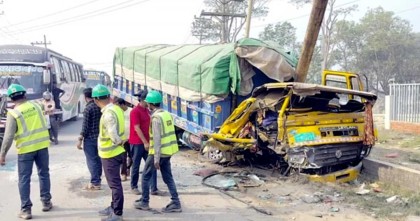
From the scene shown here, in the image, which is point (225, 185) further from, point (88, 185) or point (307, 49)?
point (307, 49)

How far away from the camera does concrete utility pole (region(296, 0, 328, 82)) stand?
948 cm

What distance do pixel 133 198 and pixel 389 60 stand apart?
1434 inches

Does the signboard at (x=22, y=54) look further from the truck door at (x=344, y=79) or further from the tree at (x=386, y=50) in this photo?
the tree at (x=386, y=50)

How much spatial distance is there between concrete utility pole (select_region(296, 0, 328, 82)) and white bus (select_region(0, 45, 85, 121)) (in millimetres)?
8453

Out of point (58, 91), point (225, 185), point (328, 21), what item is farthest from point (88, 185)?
point (328, 21)

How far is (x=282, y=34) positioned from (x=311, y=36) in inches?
1511

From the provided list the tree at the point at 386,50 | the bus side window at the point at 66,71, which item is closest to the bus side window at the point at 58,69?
the bus side window at the point at 66,71

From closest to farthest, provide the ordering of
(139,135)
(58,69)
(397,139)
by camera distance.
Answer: (139,135) → (397,139) → (58,69)

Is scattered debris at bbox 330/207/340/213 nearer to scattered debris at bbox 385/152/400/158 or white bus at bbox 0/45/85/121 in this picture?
scattered debris at bbox 385/152/400/158

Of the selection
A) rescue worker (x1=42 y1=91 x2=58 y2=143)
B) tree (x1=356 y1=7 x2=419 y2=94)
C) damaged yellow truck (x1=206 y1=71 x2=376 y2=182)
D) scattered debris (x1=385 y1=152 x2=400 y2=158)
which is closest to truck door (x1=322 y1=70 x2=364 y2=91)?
damaged yellow truck (x1=206 y1=71 x2=376 y2=182)

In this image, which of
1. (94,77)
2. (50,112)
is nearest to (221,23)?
(94,77)

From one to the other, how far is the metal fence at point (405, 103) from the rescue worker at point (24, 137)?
42.9 ft

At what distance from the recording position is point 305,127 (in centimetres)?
802

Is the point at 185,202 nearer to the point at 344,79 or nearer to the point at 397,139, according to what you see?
the point at 344,79
